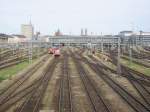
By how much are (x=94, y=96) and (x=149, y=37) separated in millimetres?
132944

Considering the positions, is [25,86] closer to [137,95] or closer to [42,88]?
[42,88]

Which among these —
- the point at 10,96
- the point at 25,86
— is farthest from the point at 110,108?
the point at 25,86

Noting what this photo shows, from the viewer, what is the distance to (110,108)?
19234 mm

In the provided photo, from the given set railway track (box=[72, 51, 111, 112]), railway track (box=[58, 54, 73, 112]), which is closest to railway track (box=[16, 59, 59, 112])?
railway track (box=[58, 54, 73, 112])

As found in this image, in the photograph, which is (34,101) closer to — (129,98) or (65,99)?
(65,99)

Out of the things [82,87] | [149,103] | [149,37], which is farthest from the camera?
[149,37]

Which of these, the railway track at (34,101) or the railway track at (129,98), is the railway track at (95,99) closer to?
the railway track at (129,98)

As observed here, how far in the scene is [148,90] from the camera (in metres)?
26.1

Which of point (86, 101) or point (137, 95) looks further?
point (137, 95)

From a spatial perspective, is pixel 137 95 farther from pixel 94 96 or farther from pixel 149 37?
pixel 149 37

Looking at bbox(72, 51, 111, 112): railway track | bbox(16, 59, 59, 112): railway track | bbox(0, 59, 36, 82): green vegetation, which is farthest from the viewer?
bbox(0, 59, 36, 82): green vegetation

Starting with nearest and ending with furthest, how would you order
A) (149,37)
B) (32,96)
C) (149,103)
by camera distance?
(149,103)
(32,96)
(149,37)

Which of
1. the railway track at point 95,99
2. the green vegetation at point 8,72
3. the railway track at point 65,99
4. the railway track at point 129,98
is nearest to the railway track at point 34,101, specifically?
the railway track at point 65,99

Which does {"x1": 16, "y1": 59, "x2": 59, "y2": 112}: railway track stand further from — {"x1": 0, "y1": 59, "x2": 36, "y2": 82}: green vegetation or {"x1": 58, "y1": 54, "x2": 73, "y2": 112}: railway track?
{"x1": 0, "y1": 59, "x2": 36, "y2": 82}: green vegetation
